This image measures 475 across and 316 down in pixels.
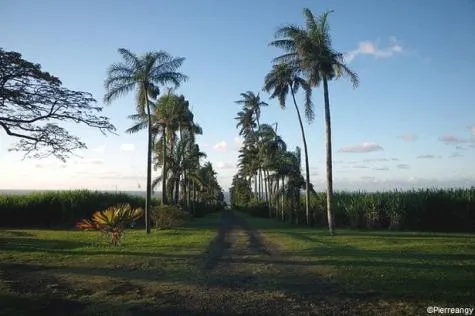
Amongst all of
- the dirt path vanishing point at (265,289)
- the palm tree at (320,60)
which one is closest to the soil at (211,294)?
the dirt path vanishing point at (265,289)

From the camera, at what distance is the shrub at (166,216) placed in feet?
96.1

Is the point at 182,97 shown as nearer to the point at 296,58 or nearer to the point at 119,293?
the point at 296,58

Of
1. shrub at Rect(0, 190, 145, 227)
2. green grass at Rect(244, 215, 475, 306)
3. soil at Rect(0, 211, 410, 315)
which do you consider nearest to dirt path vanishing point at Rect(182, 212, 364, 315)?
soil at Rect(0, 211, 410, 315)

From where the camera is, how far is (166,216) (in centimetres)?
2939

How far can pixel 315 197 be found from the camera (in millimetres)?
37688

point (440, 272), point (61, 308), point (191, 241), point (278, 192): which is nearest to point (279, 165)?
point (278, 192)

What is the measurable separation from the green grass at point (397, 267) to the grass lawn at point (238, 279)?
0.08ft

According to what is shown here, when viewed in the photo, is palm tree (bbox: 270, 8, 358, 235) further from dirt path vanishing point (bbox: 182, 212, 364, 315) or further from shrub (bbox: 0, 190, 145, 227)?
shrub (bbox: 0, 190, 145, 227)

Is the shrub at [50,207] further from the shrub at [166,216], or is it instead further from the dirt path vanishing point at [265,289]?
the dirt path vanishing point at [265,289]

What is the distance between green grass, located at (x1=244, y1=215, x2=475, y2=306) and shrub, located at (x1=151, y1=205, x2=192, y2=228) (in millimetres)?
12117

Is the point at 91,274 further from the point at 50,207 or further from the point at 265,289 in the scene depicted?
the point at 50,207

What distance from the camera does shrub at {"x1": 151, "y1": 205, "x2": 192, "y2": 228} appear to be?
29297mm

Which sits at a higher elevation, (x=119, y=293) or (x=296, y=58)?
(x=296, y=58)

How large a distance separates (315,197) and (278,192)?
5.68 meters
